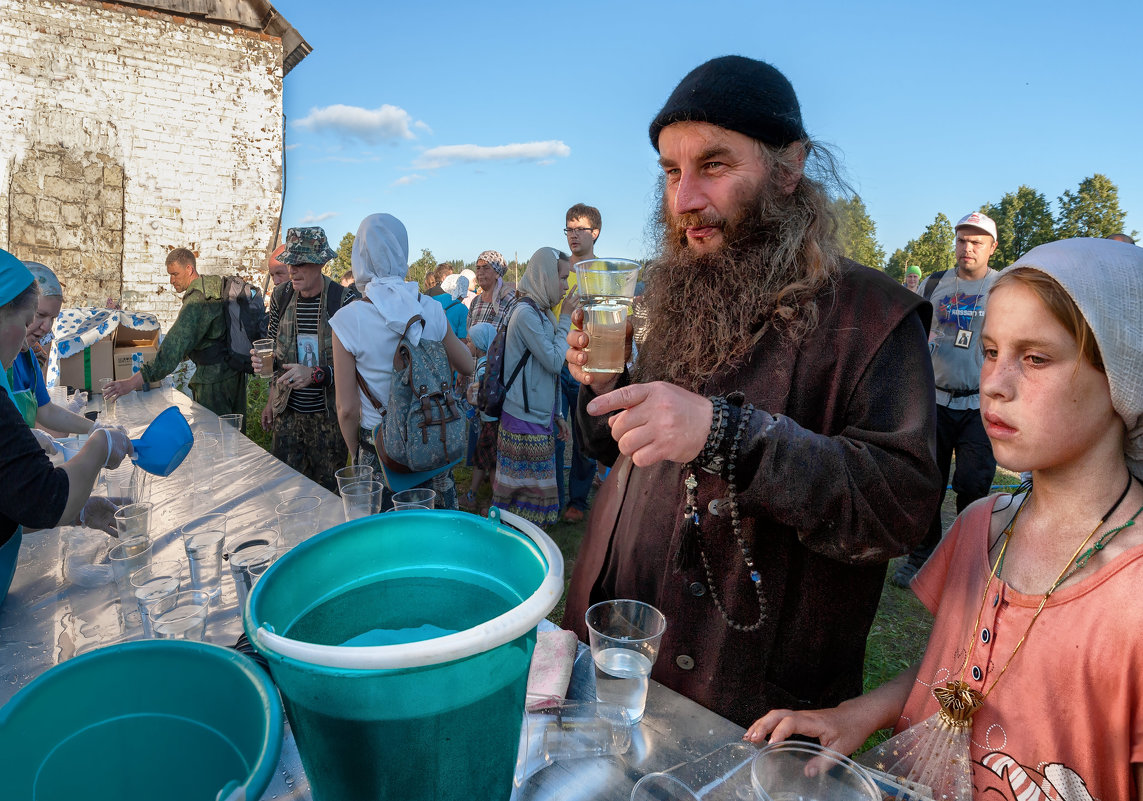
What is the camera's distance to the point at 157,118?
418 inches

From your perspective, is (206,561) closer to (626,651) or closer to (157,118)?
(626,651)

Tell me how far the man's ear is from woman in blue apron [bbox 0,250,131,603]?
2.39 m

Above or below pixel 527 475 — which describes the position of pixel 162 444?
above

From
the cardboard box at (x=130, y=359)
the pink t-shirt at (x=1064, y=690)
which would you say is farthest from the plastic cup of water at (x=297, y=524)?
the cardboard box at (x=130, y=359)

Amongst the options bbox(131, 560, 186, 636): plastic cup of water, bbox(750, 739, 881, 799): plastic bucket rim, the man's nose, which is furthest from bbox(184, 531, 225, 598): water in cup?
the man's nose

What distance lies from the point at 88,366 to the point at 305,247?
2.27 metres

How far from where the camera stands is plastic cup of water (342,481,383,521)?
218cm

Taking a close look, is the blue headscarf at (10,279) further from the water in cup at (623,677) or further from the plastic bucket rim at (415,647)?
the water in cup at (623,677)

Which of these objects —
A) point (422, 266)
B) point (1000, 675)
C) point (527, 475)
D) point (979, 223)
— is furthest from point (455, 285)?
point (422, 266)

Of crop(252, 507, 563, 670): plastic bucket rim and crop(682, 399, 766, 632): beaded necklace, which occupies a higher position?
crop(252, 507, 563, 670): plastic bucket rim

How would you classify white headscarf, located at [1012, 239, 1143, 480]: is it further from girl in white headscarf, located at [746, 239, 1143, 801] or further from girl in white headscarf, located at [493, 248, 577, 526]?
girl in white headscarf, located at [493, 248, 577, 526]

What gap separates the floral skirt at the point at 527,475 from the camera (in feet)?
15.8

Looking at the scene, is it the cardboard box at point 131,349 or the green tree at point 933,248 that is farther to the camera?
the green tree at point 933,248

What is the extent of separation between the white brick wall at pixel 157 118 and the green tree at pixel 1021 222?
3040 cm
